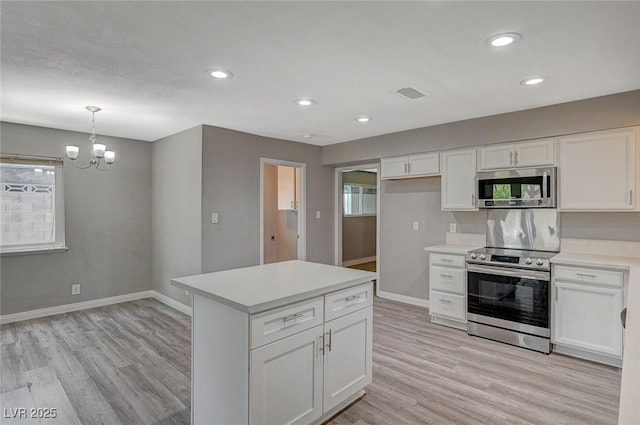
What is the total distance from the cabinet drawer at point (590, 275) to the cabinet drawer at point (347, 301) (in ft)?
6.59

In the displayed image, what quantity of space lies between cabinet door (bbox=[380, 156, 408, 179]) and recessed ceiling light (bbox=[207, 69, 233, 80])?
2777 millimetres

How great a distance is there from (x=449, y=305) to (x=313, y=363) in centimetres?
246

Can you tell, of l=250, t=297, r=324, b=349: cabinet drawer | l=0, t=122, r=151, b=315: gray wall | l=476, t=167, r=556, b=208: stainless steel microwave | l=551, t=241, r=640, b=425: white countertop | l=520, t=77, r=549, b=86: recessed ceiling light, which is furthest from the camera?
l=0, t=122, r=151, b=315: gray wall

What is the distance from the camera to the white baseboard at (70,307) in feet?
13.8

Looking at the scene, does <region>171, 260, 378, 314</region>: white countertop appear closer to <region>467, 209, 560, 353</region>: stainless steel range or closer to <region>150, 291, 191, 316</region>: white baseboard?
<region>467, 209, 560, 353</region>: stainless steel range

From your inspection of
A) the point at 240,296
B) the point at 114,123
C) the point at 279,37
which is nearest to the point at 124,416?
the point at 240,296

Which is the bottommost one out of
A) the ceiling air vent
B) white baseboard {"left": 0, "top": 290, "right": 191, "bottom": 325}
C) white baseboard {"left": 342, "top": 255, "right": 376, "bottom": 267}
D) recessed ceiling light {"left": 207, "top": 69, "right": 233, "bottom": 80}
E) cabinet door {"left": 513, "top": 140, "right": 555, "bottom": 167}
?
white baseboard {"left": 0, "top": 290, "right": 191, "bottom": 325}

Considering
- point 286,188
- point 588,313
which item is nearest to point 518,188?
point 588,313

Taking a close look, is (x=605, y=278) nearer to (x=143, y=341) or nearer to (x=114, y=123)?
(x=143, y=341)

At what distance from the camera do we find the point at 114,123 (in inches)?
166

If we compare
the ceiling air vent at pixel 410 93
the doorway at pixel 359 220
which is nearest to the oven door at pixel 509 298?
the ceiling air vent at pixel 410 93

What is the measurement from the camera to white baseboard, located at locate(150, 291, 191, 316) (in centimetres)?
450

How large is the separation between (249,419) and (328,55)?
7.40 ft

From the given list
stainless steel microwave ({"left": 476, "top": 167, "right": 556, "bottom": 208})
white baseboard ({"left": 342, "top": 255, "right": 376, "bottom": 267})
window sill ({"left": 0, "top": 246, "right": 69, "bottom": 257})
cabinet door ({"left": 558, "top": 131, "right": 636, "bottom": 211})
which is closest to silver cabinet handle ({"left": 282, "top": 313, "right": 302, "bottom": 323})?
stainless steel microwave ({"left": 476, "top": 167, "right": 556, "bottom": 208})
